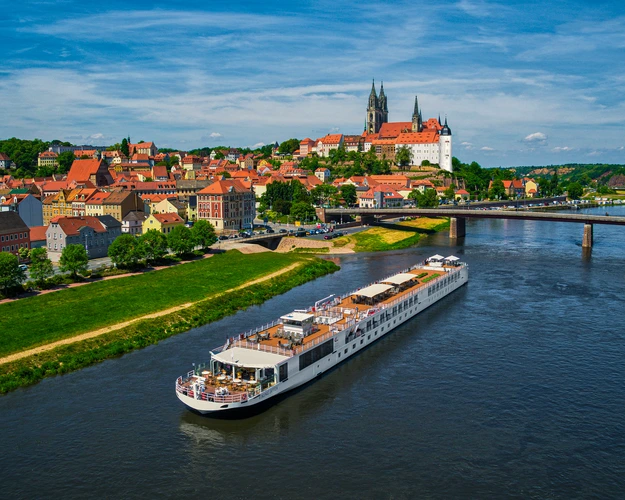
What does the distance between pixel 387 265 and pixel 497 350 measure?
43.9m

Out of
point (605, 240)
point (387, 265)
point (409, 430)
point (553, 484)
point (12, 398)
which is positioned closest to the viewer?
point (553, 484)

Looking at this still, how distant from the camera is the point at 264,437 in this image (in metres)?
35.3

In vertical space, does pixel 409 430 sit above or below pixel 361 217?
below

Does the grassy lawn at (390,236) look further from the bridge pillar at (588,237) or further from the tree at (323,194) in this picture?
the tree at (323,194)

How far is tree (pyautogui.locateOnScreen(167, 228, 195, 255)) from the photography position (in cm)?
8752

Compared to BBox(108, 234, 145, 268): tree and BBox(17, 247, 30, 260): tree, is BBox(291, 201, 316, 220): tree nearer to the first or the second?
BBox(108, 234, 145, 268): tree

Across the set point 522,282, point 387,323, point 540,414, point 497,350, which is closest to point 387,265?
point 522,282

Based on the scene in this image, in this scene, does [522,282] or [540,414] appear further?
[522,282]

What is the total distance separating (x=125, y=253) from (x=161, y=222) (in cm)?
2657

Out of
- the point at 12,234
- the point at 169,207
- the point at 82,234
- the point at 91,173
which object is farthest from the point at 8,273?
the point at 91,173

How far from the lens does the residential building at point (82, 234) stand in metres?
86.2

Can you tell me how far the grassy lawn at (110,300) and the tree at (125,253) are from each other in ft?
11.6

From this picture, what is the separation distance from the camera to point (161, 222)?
104 meters

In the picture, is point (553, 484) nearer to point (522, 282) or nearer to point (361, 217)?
point (522, 282)
